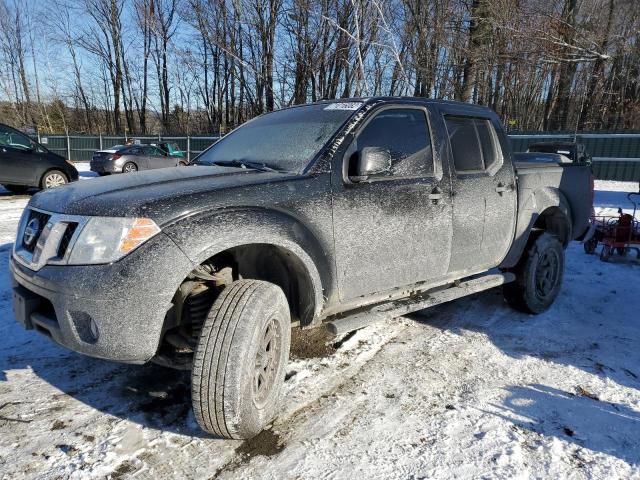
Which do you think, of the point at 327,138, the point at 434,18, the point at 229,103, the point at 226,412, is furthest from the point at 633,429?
the point at 229,103

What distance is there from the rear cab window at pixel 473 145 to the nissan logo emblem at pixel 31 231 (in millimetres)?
2867

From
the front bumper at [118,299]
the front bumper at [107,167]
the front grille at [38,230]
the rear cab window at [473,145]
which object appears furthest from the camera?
the front bumper at [107,167]

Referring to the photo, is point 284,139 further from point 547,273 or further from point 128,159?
point 128,159

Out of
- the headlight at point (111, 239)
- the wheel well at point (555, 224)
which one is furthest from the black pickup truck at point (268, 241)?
the wheel well at point (555, 224)

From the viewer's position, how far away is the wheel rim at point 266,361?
2406 mm

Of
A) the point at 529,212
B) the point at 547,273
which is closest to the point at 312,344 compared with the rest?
the point at 529,212

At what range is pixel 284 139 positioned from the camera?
315cm

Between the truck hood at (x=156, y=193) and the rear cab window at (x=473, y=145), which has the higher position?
the rear cab window at (x=473, y=145)

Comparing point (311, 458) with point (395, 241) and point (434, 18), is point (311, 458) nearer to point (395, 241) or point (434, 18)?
point (395, 241)

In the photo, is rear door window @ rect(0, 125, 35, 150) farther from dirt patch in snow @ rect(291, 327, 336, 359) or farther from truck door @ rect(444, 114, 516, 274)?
truck door @ rect(444, 114, 516, 274)

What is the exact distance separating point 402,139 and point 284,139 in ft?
2.81

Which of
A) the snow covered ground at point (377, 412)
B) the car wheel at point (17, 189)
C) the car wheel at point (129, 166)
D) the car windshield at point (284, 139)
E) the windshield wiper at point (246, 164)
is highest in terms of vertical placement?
the car windshield at point (284, 139)

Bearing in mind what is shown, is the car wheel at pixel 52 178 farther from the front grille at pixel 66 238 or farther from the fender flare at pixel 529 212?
the fender flare at pixel 529 212

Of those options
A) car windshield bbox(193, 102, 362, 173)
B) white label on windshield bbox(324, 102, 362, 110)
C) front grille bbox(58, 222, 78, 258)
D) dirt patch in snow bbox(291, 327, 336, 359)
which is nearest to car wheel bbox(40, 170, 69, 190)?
car windshield bbox(193, 102, 362, 173)
